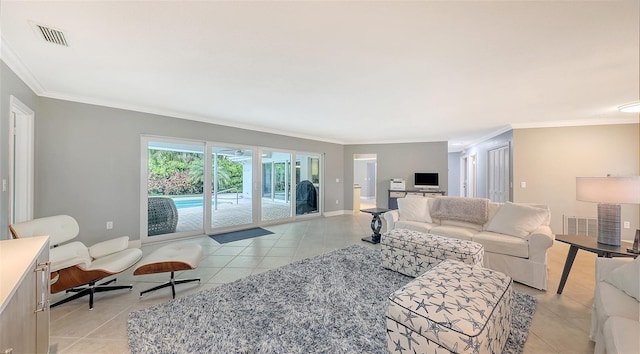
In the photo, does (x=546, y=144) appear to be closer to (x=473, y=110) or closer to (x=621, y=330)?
(x=473, y=110)

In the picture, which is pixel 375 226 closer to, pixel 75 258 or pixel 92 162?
pixel 75 258

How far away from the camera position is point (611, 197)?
7.29 ft

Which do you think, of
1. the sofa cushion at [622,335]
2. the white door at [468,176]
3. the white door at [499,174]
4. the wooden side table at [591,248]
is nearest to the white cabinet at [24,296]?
the sofa cushion at [622,335]

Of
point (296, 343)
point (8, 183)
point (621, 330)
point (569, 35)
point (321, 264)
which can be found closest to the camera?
A: point (621, 330)

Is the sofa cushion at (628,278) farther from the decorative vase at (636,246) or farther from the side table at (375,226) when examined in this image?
the side table at (375,226)

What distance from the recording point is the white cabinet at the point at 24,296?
0.90 m

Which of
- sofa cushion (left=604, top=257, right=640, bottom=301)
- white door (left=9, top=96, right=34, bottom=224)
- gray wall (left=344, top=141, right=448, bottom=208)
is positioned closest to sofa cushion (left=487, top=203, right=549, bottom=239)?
sofa cushion (left=604, top=257, right=640, bottom=301)

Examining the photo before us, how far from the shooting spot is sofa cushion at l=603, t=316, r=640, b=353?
107cm

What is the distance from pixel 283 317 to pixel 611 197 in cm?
333

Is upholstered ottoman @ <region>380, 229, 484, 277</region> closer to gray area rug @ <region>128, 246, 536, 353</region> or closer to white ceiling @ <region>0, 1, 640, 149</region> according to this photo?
gray area rug @ <region>128, 246, 536, 353</region>

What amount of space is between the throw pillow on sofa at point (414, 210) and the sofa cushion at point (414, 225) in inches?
5.5

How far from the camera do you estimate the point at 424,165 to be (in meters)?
6.89

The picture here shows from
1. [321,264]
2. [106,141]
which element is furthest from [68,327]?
[106,141]

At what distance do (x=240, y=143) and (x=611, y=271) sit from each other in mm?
5341
